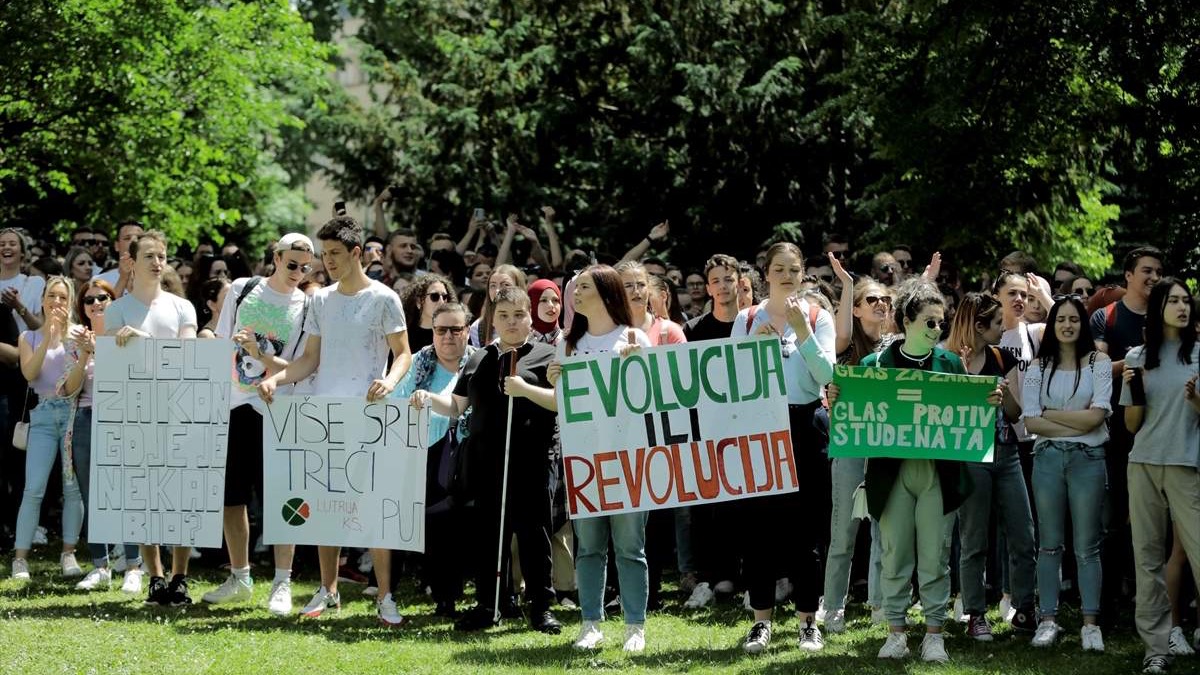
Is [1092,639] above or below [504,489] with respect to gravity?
below

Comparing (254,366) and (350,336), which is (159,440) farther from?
(350,336)

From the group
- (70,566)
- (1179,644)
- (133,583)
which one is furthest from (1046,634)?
(70,566)

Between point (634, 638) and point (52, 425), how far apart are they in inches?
207

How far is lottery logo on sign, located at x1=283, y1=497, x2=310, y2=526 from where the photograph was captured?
32.6 ft

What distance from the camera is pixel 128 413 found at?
10.5 meters

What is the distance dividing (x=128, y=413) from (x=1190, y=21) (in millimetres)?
9383

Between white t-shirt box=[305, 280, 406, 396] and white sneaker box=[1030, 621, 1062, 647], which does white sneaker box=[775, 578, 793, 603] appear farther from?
white t-shirt box=[305, 280, 406, 396]

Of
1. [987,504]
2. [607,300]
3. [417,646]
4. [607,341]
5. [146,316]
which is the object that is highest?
[607,300]

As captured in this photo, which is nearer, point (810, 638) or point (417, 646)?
point (810, 638)

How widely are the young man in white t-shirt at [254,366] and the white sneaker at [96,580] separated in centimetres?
111

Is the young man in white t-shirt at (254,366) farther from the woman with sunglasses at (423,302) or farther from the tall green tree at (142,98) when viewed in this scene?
the tall green tree at (142,98)

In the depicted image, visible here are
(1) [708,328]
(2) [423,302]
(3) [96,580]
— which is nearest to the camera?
(1) [708,328]

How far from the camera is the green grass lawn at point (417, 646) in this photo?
848cm

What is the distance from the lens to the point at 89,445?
11.6m
